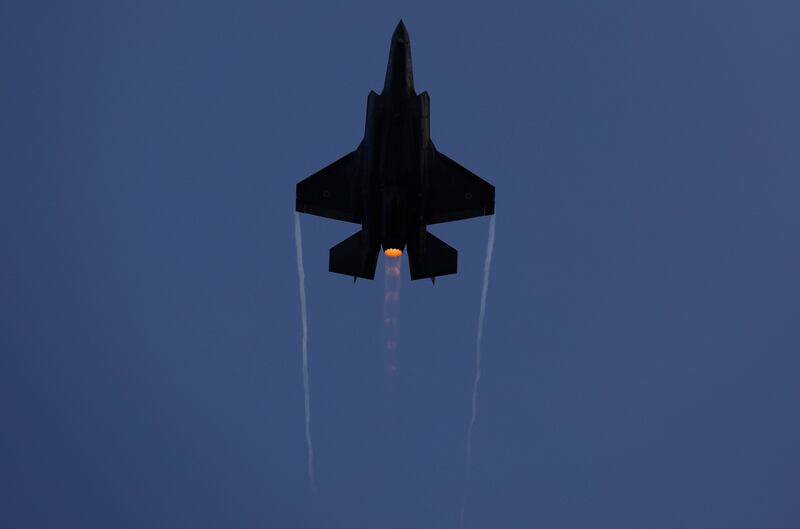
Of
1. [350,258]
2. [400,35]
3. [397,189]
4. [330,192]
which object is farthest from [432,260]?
[400,35]

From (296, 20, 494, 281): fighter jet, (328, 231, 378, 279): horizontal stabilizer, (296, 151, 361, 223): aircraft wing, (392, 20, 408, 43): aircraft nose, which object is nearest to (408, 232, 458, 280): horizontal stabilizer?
(296, 20, 494, 281): fighter jet

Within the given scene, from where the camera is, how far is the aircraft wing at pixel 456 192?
4578cm

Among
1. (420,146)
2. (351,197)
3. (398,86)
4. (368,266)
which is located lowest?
(368,266)

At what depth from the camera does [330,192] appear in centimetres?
4656

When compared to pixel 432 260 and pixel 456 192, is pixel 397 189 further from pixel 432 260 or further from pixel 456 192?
pixel 432 260

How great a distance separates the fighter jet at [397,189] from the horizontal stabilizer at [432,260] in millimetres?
49

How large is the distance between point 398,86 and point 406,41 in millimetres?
2179

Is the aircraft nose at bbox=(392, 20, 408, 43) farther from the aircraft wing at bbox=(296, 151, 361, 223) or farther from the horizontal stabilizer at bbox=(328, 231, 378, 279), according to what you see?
the horizontal stabilizer at bbox=(328, 231, 378, 279)

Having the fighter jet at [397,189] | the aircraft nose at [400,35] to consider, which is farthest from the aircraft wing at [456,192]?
the aircraft nose at [400,35]

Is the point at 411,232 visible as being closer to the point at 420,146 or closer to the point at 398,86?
the point at 420,146

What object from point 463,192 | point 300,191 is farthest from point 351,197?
point 463,192

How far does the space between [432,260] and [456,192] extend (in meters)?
3.60

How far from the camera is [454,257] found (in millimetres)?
46438

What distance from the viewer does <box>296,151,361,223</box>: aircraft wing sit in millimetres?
46469
